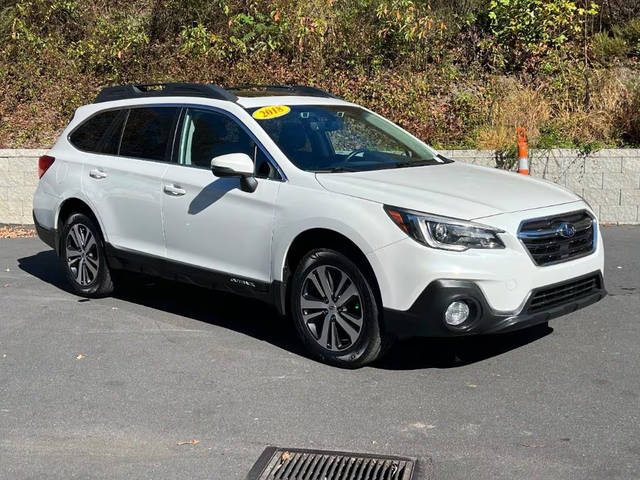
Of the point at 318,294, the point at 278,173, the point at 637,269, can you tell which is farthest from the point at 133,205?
the point at 637,269

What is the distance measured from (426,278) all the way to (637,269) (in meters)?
4.17

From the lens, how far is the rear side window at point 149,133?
7.02 metres

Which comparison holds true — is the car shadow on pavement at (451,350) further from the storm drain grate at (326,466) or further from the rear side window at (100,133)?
the rear side window at (100,133)

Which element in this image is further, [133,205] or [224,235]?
[133,205]

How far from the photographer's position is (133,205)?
23.4ft

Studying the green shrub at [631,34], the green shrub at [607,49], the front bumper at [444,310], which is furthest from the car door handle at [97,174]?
the green shrub at [631,34]

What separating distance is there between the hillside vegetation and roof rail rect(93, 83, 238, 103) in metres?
5.90

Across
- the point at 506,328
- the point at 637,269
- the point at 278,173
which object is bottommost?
the point at 637,269

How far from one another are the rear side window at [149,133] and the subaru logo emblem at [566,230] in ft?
9.87

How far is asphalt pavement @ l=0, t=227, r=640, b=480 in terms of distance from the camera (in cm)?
446

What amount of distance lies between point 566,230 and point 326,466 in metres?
2.31

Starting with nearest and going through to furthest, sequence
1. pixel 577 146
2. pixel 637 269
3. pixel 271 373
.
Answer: pixel 271 373 → pixel 637 269 → pixel 577 146

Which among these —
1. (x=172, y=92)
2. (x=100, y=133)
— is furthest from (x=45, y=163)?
(x=172, y=92)

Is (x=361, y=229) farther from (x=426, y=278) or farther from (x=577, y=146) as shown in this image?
(x=577, y=146)
